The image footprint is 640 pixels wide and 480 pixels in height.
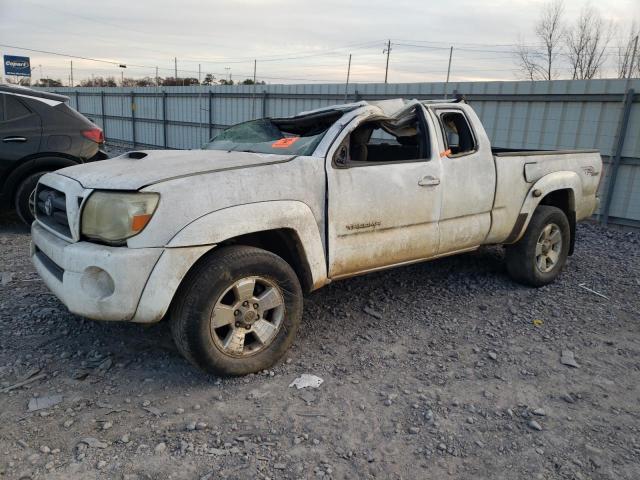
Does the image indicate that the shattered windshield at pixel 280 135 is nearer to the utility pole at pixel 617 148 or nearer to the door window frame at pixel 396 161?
the door window frame at pixel 396 161

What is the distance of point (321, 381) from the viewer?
11.0 feet

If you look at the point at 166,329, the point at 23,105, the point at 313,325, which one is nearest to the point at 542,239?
the point at 313,325

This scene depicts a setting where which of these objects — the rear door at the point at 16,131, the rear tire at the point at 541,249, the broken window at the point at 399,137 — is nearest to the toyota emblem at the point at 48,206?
the broken window at the point at 399,137

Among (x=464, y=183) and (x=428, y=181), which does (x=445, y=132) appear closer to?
(x=464, y=183)

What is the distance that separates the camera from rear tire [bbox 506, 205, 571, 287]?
16.6 feet

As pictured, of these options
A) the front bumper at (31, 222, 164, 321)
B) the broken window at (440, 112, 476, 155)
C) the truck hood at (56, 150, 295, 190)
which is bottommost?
the front bumper at (31, 222, 164, 321)

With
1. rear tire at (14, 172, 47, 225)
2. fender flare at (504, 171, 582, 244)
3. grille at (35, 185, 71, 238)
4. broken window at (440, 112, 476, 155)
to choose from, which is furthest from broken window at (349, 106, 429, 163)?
rear tire at (14, 172, 47, 225)

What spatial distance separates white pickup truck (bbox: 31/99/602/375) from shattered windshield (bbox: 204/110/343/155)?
0.02 meters

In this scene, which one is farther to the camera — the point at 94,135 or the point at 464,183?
the point at 94,135

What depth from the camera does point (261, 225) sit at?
3234 mm

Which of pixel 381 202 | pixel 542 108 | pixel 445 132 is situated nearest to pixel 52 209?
pixel 381 202

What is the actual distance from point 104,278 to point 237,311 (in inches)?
31.5

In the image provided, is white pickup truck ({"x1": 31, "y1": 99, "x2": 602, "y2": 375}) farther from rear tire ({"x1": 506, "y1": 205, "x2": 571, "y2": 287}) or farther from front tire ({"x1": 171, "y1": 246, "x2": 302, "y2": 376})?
rear tire ({"x1": 506, "y1": 205, "x2": 571, "y2": 287})

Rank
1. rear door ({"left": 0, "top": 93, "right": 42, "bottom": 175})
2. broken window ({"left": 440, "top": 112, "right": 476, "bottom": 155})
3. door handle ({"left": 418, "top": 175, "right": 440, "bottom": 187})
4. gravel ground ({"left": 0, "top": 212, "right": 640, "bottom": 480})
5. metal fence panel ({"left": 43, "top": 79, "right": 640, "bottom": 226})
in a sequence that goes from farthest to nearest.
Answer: metal fence panel ({"left": 43, "top": 79, "right": 640, "bottom": 226}) < rear door ({"left": 0, "top": 93, "right": 42, "bottom": 175}) < broken window ({"left": 440, "top": 112, "right": 476, "bottom": 155}) < door handle ({"left": 418, "top": 175, "right": 440, "bottom": 187}) < gravel ground ({"left": 0, "top": 212, "right": 640, "bottom": 480})
